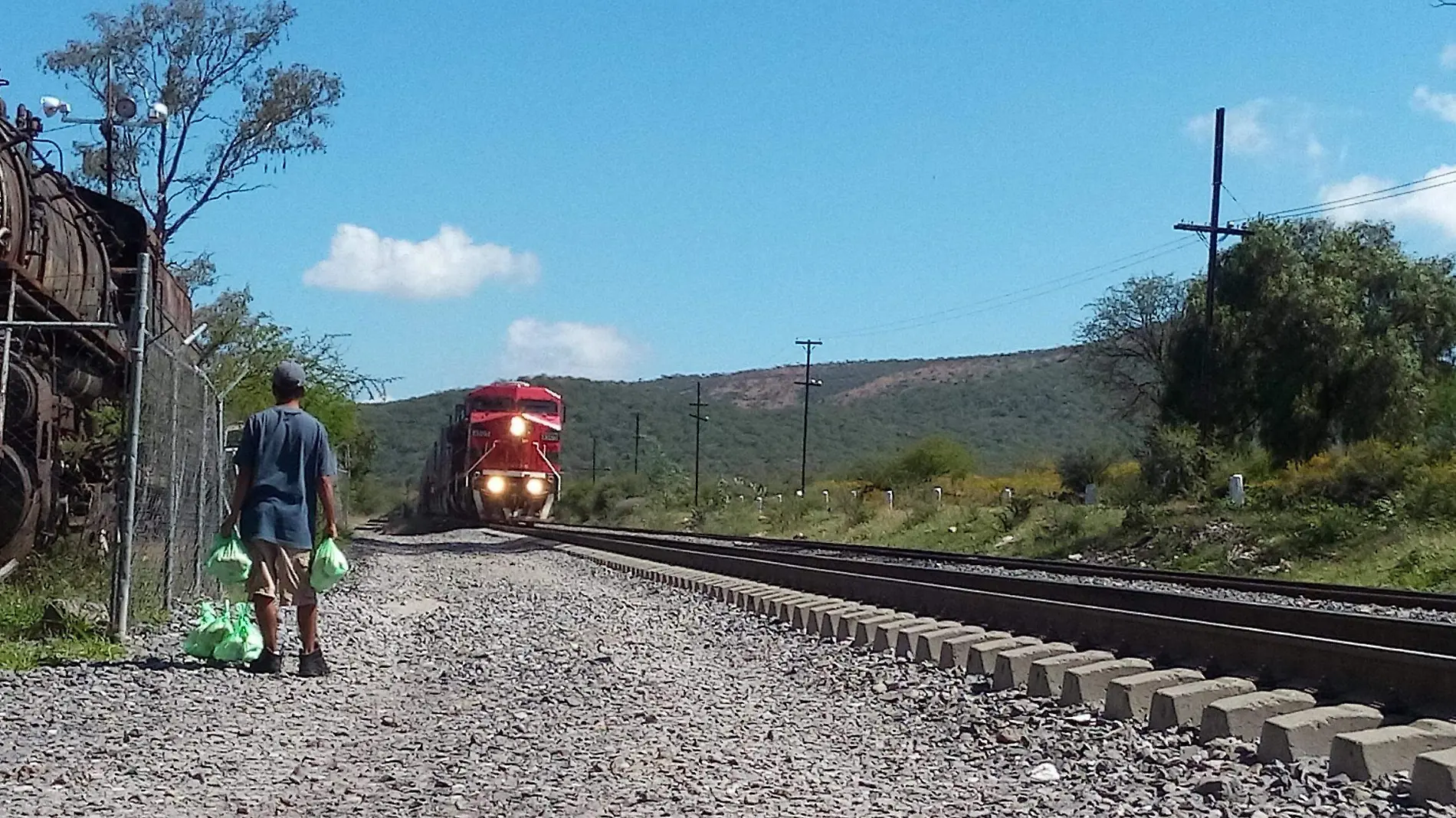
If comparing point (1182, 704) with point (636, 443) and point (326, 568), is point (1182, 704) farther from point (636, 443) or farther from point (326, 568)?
point (636, 443)

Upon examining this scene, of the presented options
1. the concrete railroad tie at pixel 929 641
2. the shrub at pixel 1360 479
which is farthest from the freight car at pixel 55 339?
the shrub at pixel 1360 479

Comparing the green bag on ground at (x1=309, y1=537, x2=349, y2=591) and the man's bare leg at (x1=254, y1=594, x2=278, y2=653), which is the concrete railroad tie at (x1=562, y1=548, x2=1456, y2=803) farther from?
the man's bare leg at (x1=254, y1=594, x2=278, y2=653)

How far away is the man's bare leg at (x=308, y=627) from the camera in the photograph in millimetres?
8523

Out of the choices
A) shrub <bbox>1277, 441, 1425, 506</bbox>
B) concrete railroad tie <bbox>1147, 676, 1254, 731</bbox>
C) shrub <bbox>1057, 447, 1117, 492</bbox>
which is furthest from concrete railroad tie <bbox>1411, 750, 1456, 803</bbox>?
shrub <bbox>1057, 447, 1117, 492</bbox>

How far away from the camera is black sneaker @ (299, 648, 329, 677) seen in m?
8.56

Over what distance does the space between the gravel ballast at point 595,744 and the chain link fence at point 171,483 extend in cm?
86

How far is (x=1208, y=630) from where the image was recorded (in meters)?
8.14

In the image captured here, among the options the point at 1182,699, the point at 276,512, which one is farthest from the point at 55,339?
the point at 1182,699

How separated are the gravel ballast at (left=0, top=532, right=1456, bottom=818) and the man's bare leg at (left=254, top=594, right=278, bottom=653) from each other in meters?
0.27

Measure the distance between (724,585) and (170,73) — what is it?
2414 centimetres

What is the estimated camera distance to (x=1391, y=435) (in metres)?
44.2

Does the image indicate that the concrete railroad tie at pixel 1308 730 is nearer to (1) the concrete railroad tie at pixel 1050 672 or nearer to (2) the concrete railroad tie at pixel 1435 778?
(2) the concrete railroad tie at pixel 1435 778

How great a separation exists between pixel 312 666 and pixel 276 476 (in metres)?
1.13

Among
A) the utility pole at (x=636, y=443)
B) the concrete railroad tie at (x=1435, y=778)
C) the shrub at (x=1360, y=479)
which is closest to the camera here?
the concrete railroad tie at (x=1435, y=778)
